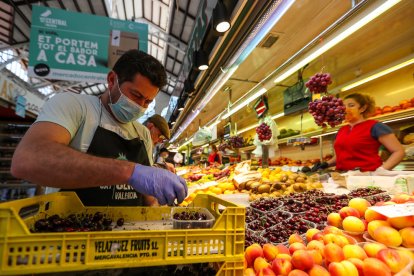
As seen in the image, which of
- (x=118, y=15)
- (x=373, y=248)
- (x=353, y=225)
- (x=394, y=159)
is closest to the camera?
(x=373, y=248)

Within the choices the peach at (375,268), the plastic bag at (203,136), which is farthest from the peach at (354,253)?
the plastic bag at (203,136)

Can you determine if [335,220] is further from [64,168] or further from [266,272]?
[64,168]

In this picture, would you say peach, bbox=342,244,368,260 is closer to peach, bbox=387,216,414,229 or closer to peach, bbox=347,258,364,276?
peach, bbox=347,258,364,276

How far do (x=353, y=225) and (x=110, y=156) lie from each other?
1502mm

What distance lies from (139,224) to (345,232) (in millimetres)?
1099

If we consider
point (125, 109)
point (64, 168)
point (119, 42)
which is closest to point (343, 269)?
point (64, 168)

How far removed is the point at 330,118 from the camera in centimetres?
303

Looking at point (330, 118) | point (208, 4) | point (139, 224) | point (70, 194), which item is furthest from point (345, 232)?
point (208, 4)

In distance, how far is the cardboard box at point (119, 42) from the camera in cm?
394

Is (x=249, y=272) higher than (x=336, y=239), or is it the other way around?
(x=336, y=239)

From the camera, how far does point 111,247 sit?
2.27 ft

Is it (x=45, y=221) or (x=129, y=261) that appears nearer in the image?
(x=129, y=261)

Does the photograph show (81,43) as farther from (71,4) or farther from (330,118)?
(71,4)

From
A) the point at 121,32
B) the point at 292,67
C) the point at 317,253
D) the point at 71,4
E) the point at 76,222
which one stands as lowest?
the point at 317,253
